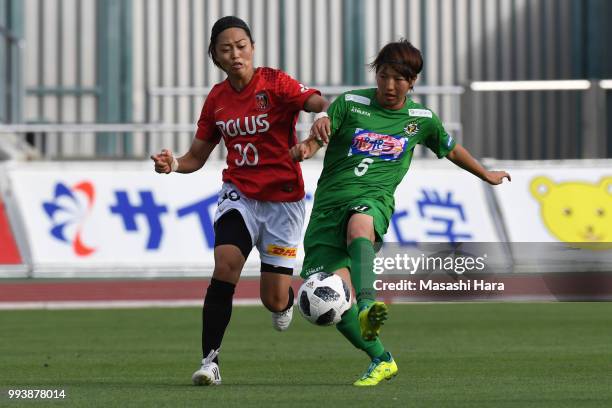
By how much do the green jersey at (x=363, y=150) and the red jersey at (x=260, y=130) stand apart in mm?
304

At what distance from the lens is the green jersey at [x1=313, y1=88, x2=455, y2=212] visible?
8.01 metres

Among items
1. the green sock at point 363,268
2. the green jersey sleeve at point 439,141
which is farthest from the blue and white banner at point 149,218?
the green sock at point 363,268

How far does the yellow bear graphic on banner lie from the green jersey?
9.05 meters

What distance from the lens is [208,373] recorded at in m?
7.93

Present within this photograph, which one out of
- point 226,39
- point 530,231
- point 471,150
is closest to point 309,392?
point 226,39

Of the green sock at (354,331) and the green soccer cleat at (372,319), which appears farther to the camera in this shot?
the green sock at (354,331)

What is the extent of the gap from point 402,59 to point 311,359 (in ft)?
8.83

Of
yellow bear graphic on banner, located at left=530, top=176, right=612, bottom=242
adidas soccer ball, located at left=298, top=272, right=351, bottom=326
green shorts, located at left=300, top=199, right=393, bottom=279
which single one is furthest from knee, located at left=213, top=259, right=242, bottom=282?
yellow bear graphic on banner, located at left=530, top=176, right=612, bottom=242

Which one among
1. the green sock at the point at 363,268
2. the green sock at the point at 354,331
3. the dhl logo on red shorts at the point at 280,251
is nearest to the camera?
the green sock at the point at 363,268

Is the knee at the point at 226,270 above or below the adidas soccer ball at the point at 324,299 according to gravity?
above

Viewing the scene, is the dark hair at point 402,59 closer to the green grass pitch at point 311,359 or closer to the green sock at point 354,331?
the green sock at point 354,331

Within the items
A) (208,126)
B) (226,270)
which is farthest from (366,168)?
(208,126)

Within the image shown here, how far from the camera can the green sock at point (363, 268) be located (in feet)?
24.8

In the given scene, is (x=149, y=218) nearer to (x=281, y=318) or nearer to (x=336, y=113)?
(x=281, y=318)
